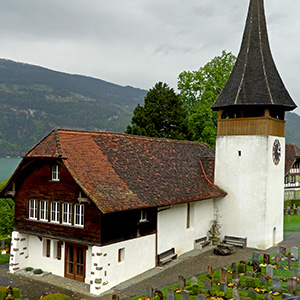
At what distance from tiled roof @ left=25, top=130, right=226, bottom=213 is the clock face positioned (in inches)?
162

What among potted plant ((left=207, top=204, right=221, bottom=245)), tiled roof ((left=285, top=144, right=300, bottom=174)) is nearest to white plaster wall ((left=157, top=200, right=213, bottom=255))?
potted plant ((left=207, top=204, right=221, bottom=245))

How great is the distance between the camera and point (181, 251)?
2353cm

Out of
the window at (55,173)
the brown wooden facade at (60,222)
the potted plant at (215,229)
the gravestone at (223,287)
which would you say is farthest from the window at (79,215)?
the potted plant at (215,229)

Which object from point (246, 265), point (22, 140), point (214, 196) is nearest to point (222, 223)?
point (214, 196)

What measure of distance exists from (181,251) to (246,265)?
4692 millimetres

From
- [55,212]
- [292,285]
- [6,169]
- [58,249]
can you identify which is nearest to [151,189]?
[55,212]

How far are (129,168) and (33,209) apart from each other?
5758 millimetres

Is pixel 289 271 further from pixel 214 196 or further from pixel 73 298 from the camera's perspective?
pixel 73 298

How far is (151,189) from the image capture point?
21312 millimetres

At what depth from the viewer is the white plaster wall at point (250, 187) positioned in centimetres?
2475

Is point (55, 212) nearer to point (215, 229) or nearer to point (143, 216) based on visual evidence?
point (143, 216)

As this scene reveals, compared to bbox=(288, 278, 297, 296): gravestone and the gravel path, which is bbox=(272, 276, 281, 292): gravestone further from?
the gravel path

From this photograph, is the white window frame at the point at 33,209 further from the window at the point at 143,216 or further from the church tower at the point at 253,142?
the church tower at the point at 253,142

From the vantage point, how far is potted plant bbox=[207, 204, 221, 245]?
26.1 meters
